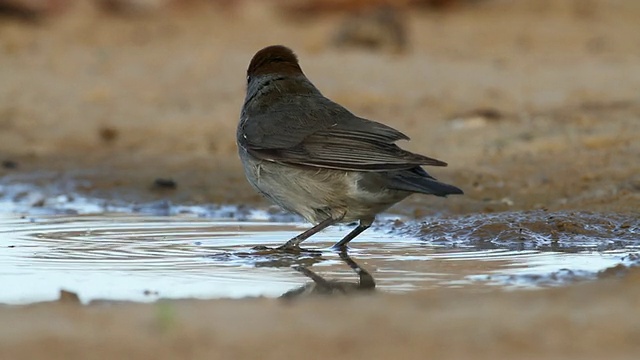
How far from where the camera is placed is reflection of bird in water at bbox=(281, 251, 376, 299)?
621 cm

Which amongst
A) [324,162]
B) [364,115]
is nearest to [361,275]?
[324,162]

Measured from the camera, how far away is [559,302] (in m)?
5.08

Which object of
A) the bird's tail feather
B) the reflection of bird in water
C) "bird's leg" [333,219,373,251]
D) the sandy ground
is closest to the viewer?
the sandy ground

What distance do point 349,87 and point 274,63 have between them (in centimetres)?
475

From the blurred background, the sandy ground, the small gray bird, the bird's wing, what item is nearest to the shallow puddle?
the small gray bird

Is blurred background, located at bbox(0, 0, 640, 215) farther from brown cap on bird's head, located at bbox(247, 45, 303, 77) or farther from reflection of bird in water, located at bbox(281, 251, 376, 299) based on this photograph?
reflection of bird in water, located at bbox(281, 251, 376, 299)

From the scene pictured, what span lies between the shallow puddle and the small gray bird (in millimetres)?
308

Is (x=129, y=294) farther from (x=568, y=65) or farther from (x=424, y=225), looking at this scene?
(x=568, y=65)

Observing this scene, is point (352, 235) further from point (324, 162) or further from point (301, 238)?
point (324, 162)

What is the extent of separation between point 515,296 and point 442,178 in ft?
14.7

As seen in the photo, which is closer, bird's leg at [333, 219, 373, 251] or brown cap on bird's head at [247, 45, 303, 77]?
bird's leg at [333, 219, 373, 251]

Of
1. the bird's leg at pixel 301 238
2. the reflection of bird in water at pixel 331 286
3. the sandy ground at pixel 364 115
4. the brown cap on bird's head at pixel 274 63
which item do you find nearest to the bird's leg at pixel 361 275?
the reflection of bird in water at pixel 331 286

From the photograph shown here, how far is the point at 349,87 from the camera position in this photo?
12.9 meters

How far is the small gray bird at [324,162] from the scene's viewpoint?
7.15m
